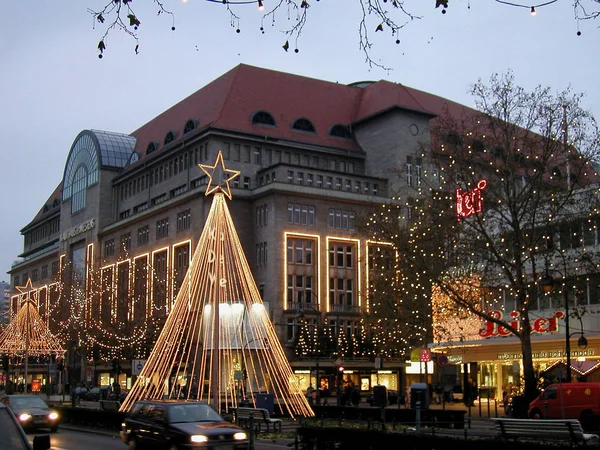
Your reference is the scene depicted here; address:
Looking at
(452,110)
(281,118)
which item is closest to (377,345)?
(281,118)

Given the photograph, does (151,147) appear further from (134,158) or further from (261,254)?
(261,254)

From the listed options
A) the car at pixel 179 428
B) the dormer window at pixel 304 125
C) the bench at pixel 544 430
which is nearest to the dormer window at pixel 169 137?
the dormer window at pixel 304 125

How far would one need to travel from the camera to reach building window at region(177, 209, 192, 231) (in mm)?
78312

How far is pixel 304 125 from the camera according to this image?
84312mm

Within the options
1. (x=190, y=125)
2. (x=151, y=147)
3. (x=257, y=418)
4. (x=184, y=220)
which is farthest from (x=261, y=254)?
(x=257, y=418)

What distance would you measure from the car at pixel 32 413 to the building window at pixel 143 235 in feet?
189

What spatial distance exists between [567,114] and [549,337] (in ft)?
51.2

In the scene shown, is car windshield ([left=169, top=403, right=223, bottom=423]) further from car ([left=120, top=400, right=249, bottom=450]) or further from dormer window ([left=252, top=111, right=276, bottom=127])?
dormer window ([left=252, top=111, right=276, bottom=127])

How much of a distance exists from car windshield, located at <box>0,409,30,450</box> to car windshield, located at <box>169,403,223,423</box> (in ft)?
31.3

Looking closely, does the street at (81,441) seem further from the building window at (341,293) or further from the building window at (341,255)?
the building window at (341,255)

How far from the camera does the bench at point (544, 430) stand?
17375 mm

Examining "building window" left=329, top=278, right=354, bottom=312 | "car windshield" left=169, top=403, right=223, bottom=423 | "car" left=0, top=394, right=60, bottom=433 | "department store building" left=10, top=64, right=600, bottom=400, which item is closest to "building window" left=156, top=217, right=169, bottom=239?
"department store building" left=10, top=64, right=600, bottom=400

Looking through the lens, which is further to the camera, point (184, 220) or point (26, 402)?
point (184, 220)

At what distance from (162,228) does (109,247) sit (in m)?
15.0
